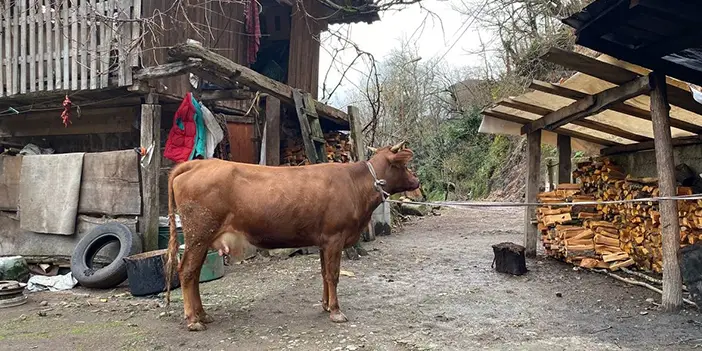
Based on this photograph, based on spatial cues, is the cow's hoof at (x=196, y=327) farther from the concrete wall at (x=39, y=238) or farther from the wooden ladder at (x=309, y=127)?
the wooden ladder at (x=309, y=127)

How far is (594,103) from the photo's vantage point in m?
5.91

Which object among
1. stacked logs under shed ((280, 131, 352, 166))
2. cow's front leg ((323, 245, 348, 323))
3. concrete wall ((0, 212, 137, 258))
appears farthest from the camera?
stacked logs under shed ((280, 131, 352, 166))

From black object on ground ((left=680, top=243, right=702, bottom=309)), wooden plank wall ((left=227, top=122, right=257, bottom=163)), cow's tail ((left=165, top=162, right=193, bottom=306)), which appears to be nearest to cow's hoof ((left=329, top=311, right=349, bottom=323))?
cow's tail ((left=165, top=162, right=193, bottom=306))

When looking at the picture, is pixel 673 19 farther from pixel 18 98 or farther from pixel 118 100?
pixel 18 98

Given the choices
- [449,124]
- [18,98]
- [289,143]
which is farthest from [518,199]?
[18,98]

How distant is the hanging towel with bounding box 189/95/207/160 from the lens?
7.62 meters

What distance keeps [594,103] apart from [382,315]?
3.51m

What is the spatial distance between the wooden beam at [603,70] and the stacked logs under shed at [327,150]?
18.1ft

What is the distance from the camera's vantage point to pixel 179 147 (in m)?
7.68

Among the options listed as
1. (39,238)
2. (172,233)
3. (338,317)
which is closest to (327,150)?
(39,238)

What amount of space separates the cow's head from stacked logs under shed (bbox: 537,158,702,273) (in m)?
2.73

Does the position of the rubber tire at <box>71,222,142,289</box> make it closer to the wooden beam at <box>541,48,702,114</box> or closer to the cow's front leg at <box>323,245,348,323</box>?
the cow's front leg at <box>323,245,348,323</box>

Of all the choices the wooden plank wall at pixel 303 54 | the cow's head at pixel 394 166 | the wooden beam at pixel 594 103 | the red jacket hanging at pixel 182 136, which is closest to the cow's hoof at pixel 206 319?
the cow's head at pixel 394 166

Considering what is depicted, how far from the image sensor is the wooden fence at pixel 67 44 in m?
6.95
